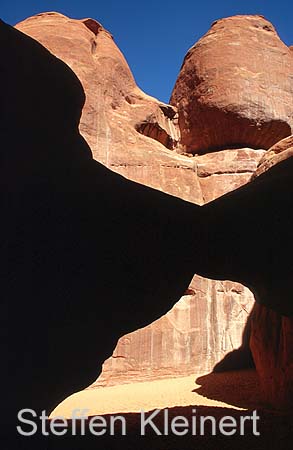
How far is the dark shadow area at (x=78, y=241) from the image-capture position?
15.4 feet

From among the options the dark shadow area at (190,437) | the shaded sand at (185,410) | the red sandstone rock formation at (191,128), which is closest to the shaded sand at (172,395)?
the shaded sand at (185,410)

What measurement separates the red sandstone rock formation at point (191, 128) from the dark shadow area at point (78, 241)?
6.96 meters

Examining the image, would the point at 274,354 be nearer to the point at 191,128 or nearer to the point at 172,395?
the point at 172,395

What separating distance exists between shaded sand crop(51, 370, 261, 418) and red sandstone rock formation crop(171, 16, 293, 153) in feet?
30.3

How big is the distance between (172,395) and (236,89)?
11.8 m

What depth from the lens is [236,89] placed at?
1652 centimetres

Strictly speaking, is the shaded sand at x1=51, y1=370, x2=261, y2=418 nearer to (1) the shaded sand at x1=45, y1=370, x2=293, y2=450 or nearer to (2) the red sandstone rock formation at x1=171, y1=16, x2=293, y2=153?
(1) the shaded sand at x1=45, y1=370, x2=293, y2=450

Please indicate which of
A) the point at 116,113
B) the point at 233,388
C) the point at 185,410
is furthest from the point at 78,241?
the point at 116,113

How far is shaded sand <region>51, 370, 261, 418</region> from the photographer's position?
8438mm

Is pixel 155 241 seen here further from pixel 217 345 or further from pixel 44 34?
pixel 44 34

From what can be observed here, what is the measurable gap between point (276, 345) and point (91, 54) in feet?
41.5

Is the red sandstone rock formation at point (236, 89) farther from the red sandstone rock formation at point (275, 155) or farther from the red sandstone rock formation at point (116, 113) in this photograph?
the red sandstone rock formation at point (275, 155)

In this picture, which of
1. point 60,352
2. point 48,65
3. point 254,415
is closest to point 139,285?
→ point 60,352

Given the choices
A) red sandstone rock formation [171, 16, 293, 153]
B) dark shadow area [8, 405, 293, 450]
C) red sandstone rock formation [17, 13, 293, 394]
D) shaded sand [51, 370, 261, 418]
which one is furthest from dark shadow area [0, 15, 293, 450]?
red sandstone rock formation [171, 16, 293, 153]
